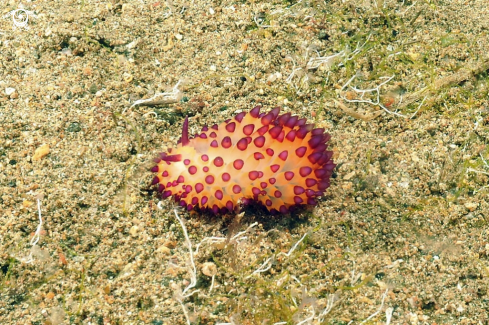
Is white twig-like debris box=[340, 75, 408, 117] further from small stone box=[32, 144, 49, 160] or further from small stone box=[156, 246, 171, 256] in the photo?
small stone box=[32, 144, 49, 160]

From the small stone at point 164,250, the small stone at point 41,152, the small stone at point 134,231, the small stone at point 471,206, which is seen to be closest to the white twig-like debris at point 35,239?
the small stone at point 41,152

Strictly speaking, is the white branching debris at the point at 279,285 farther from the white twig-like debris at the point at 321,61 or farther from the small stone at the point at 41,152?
the white twig-like debris at the point at 321,61

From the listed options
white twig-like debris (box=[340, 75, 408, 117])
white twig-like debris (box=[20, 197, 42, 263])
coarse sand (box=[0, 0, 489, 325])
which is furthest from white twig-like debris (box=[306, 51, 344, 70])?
white twig-like debris (box=[20, 197, 42, 263])

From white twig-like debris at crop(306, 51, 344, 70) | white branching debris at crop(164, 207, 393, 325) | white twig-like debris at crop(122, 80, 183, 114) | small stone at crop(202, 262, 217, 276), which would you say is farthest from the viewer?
white twig-like debris at crop(306, 51, 344, 70)

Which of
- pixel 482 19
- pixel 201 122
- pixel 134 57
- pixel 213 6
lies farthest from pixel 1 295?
pixel 482 19

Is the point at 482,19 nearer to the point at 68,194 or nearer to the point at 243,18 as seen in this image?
the point at 243,18

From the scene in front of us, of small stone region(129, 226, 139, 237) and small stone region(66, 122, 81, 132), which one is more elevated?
small stone region(66, 122, 81, 132)
